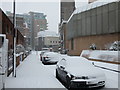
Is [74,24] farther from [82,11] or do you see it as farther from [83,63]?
[83,63]

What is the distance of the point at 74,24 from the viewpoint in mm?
49969

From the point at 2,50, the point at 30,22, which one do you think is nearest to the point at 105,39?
the point at 2,50

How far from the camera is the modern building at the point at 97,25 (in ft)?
118

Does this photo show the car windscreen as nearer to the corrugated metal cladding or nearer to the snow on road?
the snow on road

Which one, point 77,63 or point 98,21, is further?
point 98,21

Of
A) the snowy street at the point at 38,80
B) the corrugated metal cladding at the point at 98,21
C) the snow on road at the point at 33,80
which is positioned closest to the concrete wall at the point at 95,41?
the corrugated metal cladding at the point at 98,21

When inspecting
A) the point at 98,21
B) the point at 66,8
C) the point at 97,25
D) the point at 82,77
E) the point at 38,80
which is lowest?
the point at 38,80

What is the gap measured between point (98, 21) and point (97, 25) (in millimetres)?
822

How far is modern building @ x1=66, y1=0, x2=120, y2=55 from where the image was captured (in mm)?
35938

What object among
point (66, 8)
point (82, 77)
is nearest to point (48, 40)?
point (66, 8)

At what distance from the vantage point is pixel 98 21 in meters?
40.4

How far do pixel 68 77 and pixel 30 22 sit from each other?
409ft

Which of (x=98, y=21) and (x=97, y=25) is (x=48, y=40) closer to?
(x=97, y=25)

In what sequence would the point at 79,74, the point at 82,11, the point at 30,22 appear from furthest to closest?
1. the point at 30,22
2. the point at 82,11
3. the point at 79,74
